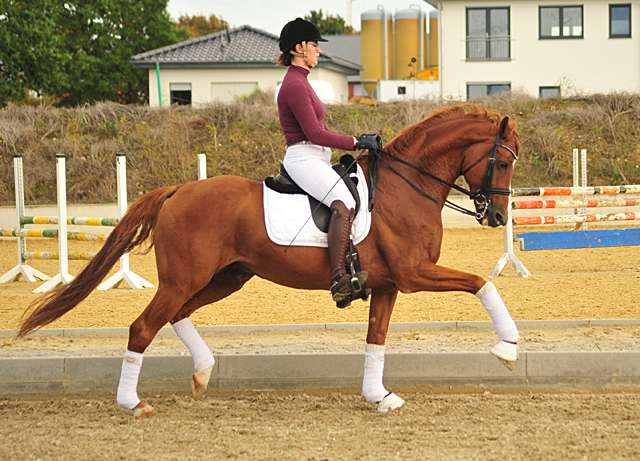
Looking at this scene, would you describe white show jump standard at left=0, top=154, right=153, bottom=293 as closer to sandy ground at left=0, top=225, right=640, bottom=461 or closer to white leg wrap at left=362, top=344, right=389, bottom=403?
sandy ground at left=0, top=225, right=640, bottom=461

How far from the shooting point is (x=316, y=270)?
5008 millimetres

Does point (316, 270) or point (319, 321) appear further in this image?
point (319, 321)

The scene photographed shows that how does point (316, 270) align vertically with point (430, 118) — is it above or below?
below

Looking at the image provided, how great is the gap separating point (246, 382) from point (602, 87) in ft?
93.0

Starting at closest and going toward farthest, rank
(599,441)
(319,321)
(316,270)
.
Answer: (599,441) < (316,270) < (319,321)

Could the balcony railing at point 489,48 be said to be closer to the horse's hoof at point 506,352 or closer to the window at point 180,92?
→ the window at point 180,92

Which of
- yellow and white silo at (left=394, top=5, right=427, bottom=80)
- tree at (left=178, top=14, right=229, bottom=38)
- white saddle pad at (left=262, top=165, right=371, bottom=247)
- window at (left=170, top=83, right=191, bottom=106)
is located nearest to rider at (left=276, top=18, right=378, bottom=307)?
white saddle pad at (left=262, top=165, right=371, bottom=247)

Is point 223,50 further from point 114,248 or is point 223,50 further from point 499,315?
point 499,315

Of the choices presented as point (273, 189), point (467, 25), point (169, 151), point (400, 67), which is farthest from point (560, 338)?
point (400, 67)

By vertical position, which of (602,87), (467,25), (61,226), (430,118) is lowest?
(61,226)

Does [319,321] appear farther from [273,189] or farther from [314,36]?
[314,36]

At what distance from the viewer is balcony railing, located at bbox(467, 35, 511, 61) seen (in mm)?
30359

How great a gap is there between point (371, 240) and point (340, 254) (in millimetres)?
288

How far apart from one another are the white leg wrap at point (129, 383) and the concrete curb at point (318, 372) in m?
0.60
